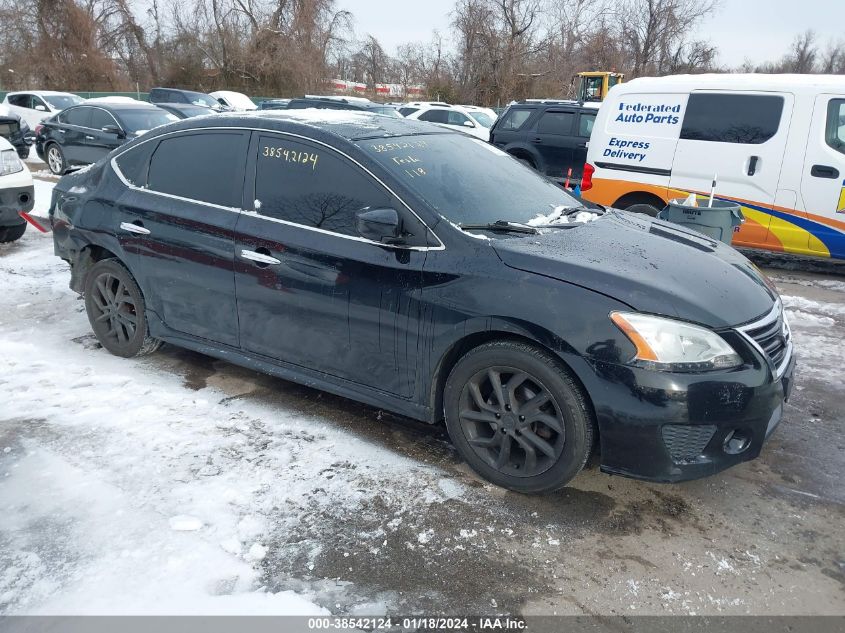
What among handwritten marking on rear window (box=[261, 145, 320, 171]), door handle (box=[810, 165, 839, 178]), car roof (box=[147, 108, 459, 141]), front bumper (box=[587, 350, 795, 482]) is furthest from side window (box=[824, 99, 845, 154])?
handwritten marking on rear window (box=[261, 145, 320, 171])

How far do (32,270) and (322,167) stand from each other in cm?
473

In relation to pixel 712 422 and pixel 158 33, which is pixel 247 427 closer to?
pixel 712 422

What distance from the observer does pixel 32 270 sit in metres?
6.88

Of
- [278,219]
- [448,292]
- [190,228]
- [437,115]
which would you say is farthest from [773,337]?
[437,115]

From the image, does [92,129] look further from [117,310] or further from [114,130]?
[117,310]

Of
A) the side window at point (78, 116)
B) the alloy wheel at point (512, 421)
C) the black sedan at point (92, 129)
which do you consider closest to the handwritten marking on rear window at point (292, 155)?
the alloy wheel at point (512, 421)

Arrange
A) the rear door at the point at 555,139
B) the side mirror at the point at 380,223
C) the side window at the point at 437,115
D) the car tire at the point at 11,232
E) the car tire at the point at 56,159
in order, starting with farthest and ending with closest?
the side window at the point at 437,115 → the car tire at the point at 56,159 → the rear door at the point at 555,139 → the car tire at the point at 11,232 → the side mirror at the point at 380,223

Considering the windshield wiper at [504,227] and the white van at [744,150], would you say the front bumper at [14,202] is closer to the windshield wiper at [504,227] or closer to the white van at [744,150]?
the windshield wiper at [504,227]

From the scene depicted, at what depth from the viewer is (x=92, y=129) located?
13438 mm

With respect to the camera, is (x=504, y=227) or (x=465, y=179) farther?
(x=465, y=179)

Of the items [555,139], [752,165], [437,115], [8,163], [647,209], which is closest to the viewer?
[8,163]

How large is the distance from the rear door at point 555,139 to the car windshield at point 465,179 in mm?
8477

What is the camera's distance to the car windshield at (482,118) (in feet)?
63.2

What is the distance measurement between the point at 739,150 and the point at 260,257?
5.88 m
